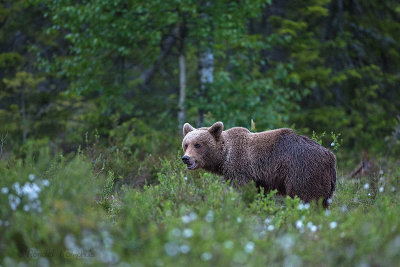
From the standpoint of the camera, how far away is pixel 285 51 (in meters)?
15.9

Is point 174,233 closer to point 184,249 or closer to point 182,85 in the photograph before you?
point 184,249

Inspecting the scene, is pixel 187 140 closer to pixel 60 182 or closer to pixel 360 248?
pixel 60 182

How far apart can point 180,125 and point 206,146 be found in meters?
5.72

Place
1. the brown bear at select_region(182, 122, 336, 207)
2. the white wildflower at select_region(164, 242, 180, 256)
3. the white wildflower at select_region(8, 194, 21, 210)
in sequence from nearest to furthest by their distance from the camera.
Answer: the white wildflower at select_region(164, 242, 180, 256), the white wildflower at select_region(8, 194, 21, 210), the brown bear at select_region(182, 122, 336, 207)

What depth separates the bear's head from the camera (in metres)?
5.80

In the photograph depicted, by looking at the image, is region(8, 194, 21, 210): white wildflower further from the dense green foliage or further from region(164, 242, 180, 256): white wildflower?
the dense green foliage

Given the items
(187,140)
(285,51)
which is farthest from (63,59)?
(187,140)

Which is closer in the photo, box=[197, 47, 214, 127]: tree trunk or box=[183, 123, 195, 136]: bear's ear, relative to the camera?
box=[183, 123, 195, 136]: bear's ear

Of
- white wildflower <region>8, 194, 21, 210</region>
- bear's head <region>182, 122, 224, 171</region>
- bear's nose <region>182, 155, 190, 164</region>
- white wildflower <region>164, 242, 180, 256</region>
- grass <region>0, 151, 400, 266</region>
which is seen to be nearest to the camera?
white wildflower <region>164, 242, 180, 256</region>

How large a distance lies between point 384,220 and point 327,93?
40.8 ft

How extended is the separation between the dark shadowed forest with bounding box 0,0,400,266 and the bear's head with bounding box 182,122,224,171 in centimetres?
31

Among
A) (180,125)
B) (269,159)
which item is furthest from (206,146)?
(180,125)

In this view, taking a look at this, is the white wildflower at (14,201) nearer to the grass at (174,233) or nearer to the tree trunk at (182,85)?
the grass at (174,233)

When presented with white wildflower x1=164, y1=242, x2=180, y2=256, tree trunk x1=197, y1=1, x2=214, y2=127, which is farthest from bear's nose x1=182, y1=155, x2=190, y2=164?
tree trunk x1=197, y1=1, x2=214, y2=127
